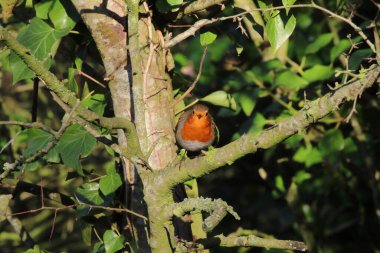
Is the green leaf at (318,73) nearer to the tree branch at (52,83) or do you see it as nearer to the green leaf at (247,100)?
the green leaf at (247,100)

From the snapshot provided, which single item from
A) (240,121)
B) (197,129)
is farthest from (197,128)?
(240,121)

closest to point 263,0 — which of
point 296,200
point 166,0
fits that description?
point 166,0

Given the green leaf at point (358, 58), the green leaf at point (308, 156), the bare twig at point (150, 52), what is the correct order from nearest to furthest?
the bare twig at point (150, 52) < the green leaf at point (358, 58) < the green leaf at point (308, 156)

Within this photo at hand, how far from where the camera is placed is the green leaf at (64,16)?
3229 mm

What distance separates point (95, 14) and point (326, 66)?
1889 millimetres

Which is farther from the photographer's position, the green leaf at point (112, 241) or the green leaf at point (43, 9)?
the green leaf at point (43, 9)

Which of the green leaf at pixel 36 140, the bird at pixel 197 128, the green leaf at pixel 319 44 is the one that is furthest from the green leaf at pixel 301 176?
the green leaf at pixel 36 140

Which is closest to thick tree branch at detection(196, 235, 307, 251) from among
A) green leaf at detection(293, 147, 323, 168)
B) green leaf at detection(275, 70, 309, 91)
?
green leaf at detection(275, 70, 309, 91)

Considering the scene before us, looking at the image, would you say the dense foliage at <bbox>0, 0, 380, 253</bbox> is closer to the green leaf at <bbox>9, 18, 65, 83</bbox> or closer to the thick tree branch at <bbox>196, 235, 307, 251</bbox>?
the green leaf at <bbox>9, 18, 65, 83</bbox>

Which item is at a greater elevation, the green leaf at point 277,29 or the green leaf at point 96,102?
the green leaf at point 277,29

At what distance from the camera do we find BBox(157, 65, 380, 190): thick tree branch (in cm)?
229

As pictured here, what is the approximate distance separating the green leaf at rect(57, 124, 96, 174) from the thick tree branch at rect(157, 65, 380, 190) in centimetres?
71

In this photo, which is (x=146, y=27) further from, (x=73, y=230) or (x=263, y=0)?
(x=73, y=230)

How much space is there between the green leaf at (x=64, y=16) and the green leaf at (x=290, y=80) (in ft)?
5.08
